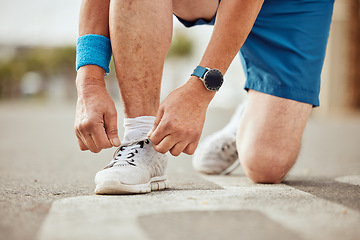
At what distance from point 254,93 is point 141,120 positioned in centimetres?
65

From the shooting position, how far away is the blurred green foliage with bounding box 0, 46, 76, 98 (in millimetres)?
27469

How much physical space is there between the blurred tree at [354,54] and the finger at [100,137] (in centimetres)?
1058

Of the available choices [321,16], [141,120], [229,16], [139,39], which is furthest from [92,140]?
[321,16]

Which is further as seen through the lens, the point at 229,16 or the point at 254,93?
the point at 254,93

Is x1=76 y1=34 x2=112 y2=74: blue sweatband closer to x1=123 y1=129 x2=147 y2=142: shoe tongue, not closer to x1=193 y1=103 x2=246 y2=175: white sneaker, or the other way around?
x1=123 y1=129 x2=147 y2=142: shoe tongue

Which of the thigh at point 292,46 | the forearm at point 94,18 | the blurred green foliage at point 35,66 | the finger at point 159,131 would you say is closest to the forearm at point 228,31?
the finger at point 159,131

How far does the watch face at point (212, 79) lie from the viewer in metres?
1.24

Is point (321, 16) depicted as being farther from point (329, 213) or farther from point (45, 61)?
point (45, 61)

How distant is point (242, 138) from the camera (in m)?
1.86

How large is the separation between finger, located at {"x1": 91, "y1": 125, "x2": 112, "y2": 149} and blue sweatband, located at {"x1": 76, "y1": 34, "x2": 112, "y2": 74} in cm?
26

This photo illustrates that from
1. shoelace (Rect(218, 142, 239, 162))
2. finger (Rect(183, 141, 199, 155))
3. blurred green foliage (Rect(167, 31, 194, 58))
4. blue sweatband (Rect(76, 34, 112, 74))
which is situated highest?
blue sweatband (Rect(76, 34, 112, 74))

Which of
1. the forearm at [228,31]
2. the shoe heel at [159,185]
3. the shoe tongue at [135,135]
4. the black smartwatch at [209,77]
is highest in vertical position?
the forearm at [228,31]

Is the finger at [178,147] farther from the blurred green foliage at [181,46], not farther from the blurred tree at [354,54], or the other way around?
the blurred green foliage at [181,46]

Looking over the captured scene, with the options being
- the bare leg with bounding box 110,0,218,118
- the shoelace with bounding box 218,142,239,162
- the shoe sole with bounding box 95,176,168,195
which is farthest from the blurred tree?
the shoe sole with bounding box 95,176,168,195
